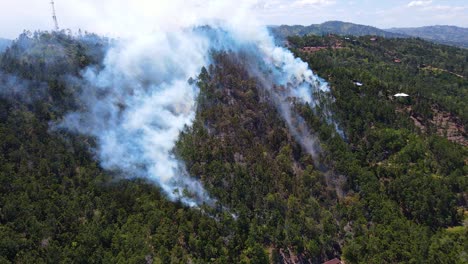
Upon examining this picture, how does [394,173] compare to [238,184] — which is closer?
[238,184]

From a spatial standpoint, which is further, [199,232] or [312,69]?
[312,69]

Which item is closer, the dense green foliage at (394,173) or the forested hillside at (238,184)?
the forested hillside at (238,184)

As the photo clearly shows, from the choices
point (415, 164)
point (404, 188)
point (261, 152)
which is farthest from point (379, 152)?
point (261, 152)

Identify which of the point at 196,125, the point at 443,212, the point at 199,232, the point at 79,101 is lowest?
the point at 443,212

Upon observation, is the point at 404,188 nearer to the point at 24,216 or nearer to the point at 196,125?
the point at 196,125

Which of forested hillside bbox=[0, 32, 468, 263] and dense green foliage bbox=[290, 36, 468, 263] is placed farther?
dense green foliage bbox=[290, 36, 468, 263]

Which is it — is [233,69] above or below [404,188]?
above

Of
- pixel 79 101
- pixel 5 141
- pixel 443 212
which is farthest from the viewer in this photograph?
pixel 79 101

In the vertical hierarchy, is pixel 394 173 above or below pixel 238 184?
below
